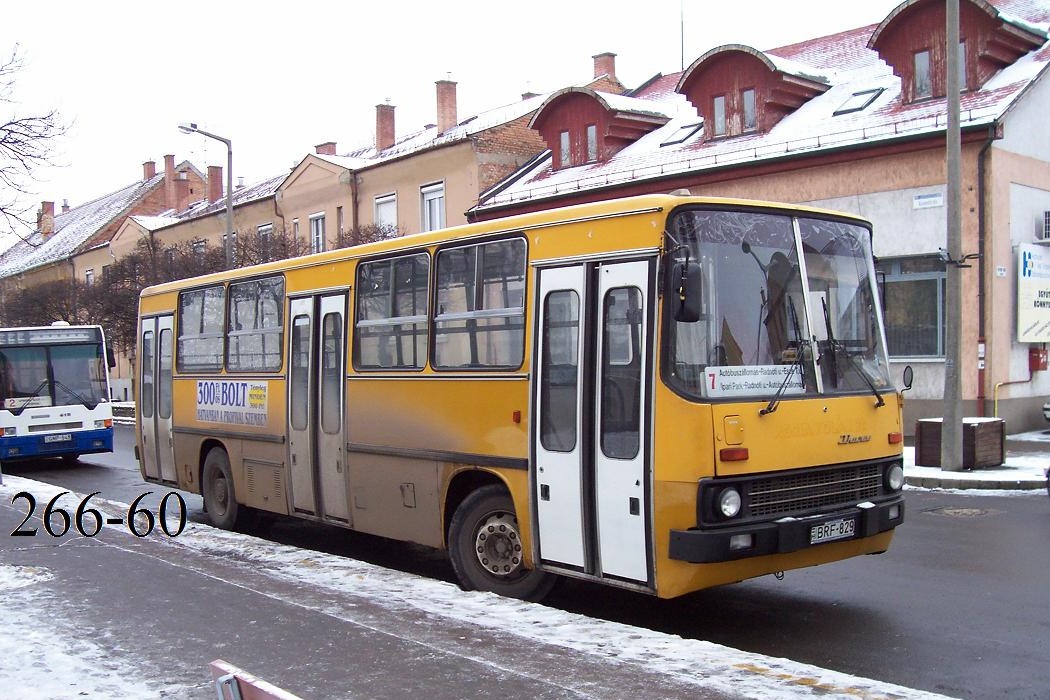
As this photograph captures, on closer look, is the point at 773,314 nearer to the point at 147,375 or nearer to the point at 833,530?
the point at 833,530

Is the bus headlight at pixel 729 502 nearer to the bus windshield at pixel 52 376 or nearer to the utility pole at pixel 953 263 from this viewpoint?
the utility pole at pixel 953 263

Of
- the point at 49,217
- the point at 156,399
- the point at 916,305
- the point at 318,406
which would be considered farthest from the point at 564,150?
the point at 49,217

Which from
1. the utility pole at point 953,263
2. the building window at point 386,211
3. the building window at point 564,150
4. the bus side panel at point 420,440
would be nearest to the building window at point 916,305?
the utility pole at point 953,263

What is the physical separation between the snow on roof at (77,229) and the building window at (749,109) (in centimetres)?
4759

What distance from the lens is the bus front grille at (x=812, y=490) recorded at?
6727 mm

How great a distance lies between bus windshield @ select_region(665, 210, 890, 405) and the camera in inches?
265

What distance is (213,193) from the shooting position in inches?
2224

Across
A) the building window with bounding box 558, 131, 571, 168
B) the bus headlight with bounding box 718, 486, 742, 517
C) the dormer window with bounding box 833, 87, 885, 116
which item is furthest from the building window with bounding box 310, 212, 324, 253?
the bus headlight with bounding box 718, 486, 742, 517

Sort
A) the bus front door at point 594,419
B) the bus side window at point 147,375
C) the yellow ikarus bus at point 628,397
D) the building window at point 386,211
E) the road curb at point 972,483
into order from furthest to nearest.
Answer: the building window at point 386,211 → the road curb at point 972,483 → the bus side window at point 147,375 → the bus front door at point 594,419 → the yellow ikarus bus at point 628,397

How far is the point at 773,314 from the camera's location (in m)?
7.03

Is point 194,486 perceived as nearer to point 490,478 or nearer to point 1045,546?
point 490,478

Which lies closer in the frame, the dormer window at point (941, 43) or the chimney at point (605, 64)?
the dormer window at point (941, 43)

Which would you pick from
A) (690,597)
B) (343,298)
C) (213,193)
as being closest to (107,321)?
(213,193)

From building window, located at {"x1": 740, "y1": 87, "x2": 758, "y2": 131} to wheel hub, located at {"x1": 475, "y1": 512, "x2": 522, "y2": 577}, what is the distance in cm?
1985
